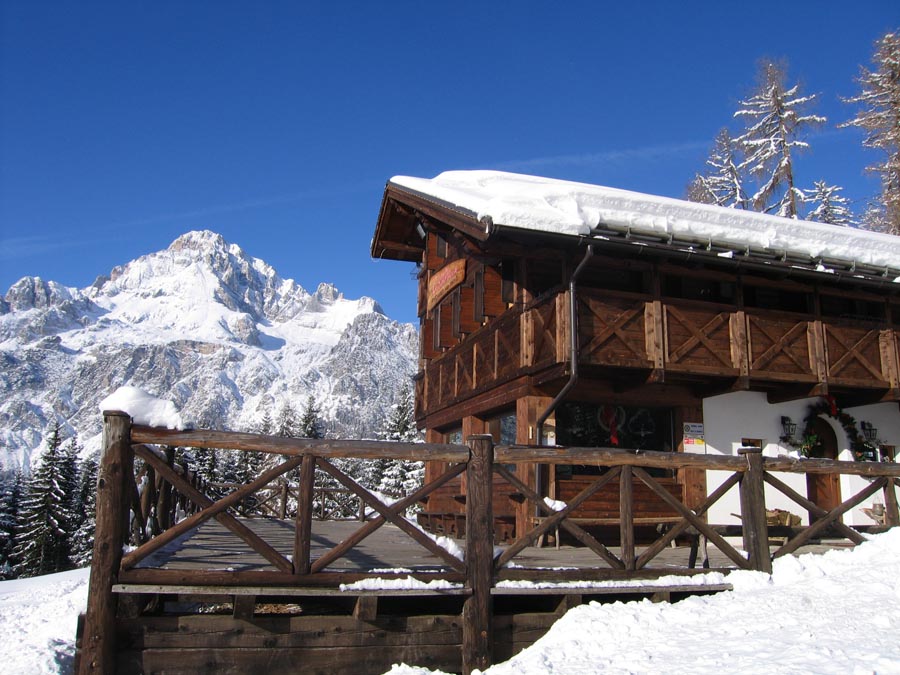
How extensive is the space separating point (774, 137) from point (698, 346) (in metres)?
18.5

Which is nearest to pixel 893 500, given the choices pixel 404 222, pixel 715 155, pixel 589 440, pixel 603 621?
pixel 603 621

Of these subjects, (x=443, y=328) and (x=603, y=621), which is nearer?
(x=603, y=621)

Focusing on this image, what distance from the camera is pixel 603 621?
5914 millimetres

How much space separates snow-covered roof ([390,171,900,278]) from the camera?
10898 mm

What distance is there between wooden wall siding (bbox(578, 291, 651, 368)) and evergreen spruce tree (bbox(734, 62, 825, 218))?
18124 millimetres

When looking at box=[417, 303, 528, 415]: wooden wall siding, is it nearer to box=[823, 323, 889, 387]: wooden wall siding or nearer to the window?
the window

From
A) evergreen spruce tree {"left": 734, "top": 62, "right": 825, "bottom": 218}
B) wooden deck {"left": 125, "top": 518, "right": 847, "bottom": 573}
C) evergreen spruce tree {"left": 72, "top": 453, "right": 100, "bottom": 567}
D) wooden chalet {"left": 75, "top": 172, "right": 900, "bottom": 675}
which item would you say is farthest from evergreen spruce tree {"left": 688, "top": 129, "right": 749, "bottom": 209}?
evergreen spruce tree {"left": 72, "top": 453, "right": 100, "bottom": 567}

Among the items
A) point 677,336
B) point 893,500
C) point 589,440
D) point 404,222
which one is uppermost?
point 404,222

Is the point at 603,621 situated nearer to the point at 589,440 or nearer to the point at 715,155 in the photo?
the point at 589,440

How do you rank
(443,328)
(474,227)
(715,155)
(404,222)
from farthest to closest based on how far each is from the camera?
1. (715,155)
2. (404,222)
3. (443,328)
4. (474,227)

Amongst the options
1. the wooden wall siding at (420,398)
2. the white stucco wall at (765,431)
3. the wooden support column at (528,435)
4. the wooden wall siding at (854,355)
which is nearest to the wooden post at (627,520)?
the wooden support column at (528,435)

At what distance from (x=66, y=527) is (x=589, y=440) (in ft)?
121

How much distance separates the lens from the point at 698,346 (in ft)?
39.6

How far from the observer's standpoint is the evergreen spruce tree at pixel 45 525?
39.1 metres
